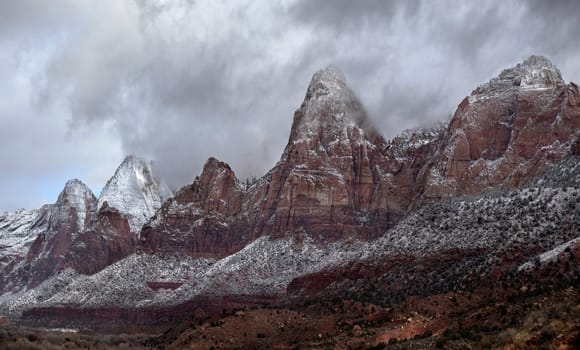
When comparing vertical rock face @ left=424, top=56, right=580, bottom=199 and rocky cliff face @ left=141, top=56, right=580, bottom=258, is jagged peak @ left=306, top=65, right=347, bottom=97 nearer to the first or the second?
rocky cliff face @ left=141, top=56, right=580, bottom=258

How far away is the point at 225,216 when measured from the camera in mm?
185875

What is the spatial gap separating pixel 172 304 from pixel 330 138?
152ft

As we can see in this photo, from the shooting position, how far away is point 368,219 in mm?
152500

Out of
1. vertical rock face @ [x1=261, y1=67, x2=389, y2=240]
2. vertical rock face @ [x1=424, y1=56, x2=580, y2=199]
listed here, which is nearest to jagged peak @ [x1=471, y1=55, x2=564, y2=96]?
vertical rock face @ [x1=424, y1=56, x2=580, y2=199]

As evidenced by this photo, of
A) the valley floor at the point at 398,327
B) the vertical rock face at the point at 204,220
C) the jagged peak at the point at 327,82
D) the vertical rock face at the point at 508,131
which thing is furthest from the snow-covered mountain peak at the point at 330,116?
the valley floor at the point at 398,327

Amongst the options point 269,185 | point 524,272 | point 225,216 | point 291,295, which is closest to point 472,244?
point 524,272

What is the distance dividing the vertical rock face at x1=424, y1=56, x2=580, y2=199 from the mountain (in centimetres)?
23

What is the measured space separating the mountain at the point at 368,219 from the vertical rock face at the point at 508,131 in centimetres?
23

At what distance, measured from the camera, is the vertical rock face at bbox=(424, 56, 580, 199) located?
117 metres

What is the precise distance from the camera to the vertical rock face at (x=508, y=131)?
385 feet

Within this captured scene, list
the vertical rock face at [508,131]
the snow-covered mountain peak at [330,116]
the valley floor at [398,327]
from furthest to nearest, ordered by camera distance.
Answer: the snow-covered mountain peak at [330,116] < the vertical rock face at [508,131] < the valley floor at [398,327]

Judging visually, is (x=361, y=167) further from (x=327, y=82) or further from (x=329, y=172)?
(x=327, y=82)

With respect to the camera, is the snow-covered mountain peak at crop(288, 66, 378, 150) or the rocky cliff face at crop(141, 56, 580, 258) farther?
the snow-covered mountain peak at crop(288, 66, 378, 150)

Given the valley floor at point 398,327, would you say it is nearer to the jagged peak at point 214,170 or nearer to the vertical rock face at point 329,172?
the vertical rock face at point 329,172
